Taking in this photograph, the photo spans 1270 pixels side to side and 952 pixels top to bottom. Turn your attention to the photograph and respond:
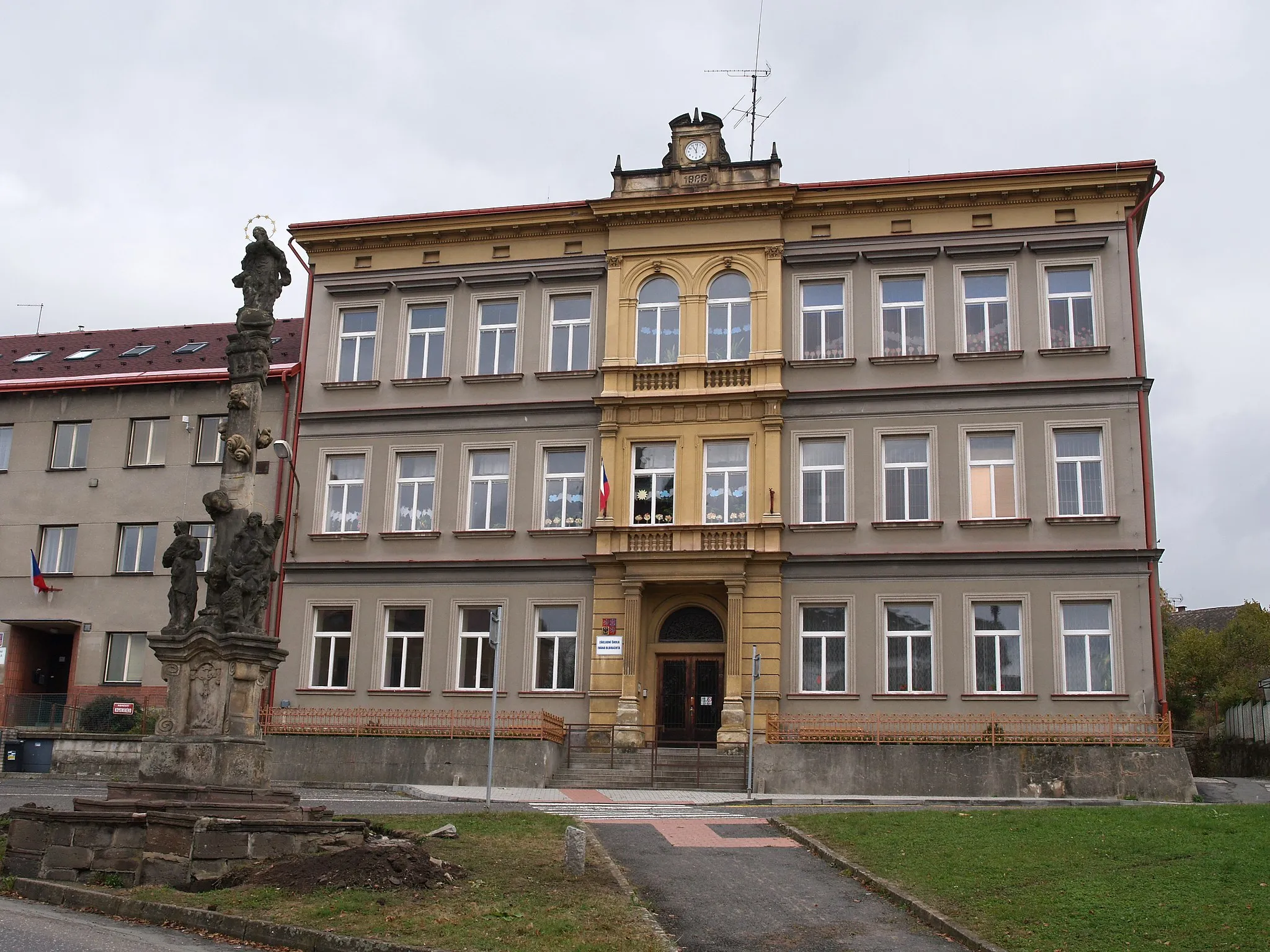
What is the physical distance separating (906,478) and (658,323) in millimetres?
7269

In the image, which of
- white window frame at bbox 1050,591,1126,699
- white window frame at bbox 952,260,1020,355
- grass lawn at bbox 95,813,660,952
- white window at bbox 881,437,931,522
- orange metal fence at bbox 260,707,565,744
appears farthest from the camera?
white window frame at bbox 952,260,1020,355

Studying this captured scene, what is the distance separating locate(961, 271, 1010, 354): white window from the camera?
106ft

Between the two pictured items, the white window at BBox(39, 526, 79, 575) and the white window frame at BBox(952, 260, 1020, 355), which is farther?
the white window at BBox(39, 526, 79, 575)

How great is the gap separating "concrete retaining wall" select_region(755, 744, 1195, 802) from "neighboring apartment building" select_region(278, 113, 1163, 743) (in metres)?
3.18

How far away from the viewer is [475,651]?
33344mm

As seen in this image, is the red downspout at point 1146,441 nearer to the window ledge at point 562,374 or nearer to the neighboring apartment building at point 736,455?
the neighboring apartment building at point 736,455

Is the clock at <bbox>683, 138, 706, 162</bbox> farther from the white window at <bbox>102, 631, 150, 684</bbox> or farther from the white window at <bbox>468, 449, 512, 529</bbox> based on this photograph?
the white window at <bbox>102, 631, 150, 684</bbox>

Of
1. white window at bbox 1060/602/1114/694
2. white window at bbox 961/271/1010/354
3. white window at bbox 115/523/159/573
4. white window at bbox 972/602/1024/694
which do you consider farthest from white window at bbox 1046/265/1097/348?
white window at bbox 115/523/159/573

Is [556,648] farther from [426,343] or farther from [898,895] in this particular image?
[898,895]

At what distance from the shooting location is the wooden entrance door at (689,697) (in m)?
31.9

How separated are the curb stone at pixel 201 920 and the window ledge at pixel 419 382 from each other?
72.2ft

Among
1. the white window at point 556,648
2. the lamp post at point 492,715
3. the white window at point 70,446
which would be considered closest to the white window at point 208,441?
the white window at point 70,446

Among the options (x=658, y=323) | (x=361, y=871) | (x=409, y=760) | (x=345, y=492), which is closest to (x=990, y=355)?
(x=658, y=323)

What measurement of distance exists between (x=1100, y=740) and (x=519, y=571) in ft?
45.6
